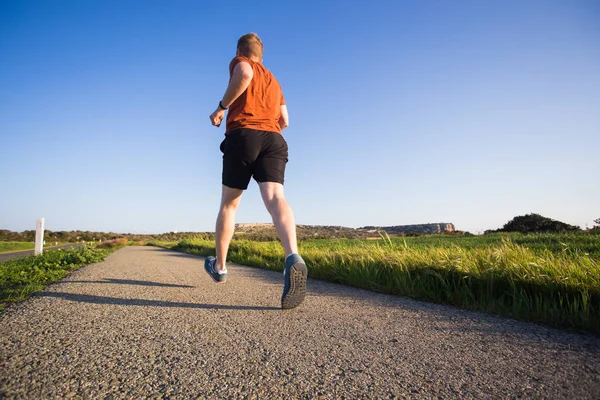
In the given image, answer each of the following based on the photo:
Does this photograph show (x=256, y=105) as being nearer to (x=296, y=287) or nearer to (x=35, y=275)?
(x=296, y=287)

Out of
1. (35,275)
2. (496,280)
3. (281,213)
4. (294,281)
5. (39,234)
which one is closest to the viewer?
(294,281)

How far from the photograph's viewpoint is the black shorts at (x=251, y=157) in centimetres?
279

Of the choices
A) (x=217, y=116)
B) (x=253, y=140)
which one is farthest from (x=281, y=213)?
(x=217, y=116)

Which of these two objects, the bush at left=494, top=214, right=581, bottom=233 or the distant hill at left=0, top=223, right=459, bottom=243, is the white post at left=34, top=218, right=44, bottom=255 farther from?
the bush at left=494, top=214, right=581, bottom=233

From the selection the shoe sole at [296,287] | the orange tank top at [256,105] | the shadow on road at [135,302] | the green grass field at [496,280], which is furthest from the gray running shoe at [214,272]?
the green grass field at [496,280]

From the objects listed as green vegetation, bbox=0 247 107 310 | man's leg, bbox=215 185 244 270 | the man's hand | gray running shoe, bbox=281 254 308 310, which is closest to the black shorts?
man's leg, bbox=215 185 244 270

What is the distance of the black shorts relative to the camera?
279 centimetres

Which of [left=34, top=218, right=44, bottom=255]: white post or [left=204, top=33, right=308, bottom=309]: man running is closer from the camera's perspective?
[left=204, top=33, right=308, bottom=309]: man running

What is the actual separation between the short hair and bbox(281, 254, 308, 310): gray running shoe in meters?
1.92

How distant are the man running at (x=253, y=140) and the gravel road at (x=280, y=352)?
0.78 m

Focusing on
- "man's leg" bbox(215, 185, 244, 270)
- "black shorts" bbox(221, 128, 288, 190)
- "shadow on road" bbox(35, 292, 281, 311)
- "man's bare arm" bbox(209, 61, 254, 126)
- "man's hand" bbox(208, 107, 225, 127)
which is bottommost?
"shadow on road" bbox(35, 292, 281, 311)

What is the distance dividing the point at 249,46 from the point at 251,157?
1.10 metres

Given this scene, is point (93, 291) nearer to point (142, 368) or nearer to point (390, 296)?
point (142, 368)

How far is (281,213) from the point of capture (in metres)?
2.71
